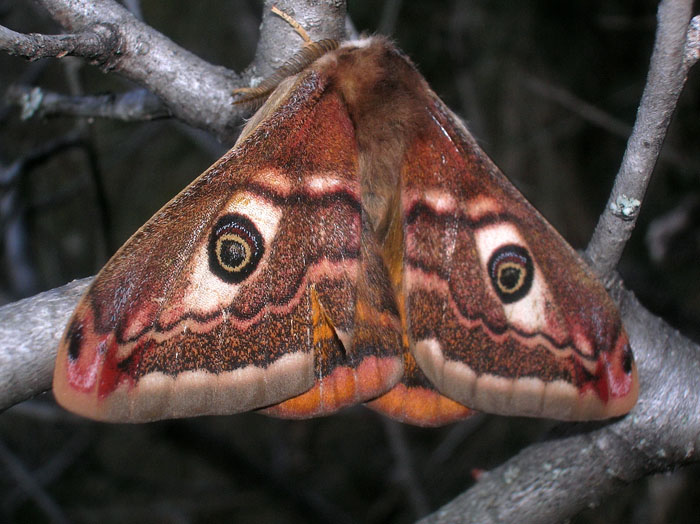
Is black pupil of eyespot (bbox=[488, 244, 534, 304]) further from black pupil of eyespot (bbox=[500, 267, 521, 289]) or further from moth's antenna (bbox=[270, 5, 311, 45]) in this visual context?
moth's antenna (bbox=[270, 5, 311, 45])

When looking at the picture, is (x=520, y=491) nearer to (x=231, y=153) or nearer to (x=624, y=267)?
(x=231, y=153)

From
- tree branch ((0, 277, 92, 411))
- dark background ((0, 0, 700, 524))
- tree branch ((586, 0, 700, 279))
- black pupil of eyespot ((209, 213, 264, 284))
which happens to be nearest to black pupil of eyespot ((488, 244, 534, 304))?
tree branch ((586, 0, 700, 279))

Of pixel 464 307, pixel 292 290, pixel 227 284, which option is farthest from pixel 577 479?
pixel 227 284

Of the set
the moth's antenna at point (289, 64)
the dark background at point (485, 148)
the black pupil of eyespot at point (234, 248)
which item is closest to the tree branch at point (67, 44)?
the moth's antenna at point (289, 64)

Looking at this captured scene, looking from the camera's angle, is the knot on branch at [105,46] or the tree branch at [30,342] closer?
the tree branch at [30,342]

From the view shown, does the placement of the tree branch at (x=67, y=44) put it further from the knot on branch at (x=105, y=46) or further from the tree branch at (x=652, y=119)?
the tree branch at (x=652, y=119)

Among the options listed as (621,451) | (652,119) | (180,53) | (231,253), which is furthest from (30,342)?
(621,451)

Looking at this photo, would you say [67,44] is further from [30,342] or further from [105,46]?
[30,342]

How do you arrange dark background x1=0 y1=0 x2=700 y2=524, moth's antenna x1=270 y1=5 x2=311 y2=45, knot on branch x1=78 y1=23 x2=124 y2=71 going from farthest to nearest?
dark background x1=0 y1=0 x2=700 y2=524 → moth's antenna x1=270 y1=5 x2=311 y2=45 → knot on branch x1=78 y1=23 x2=124 y2=71
